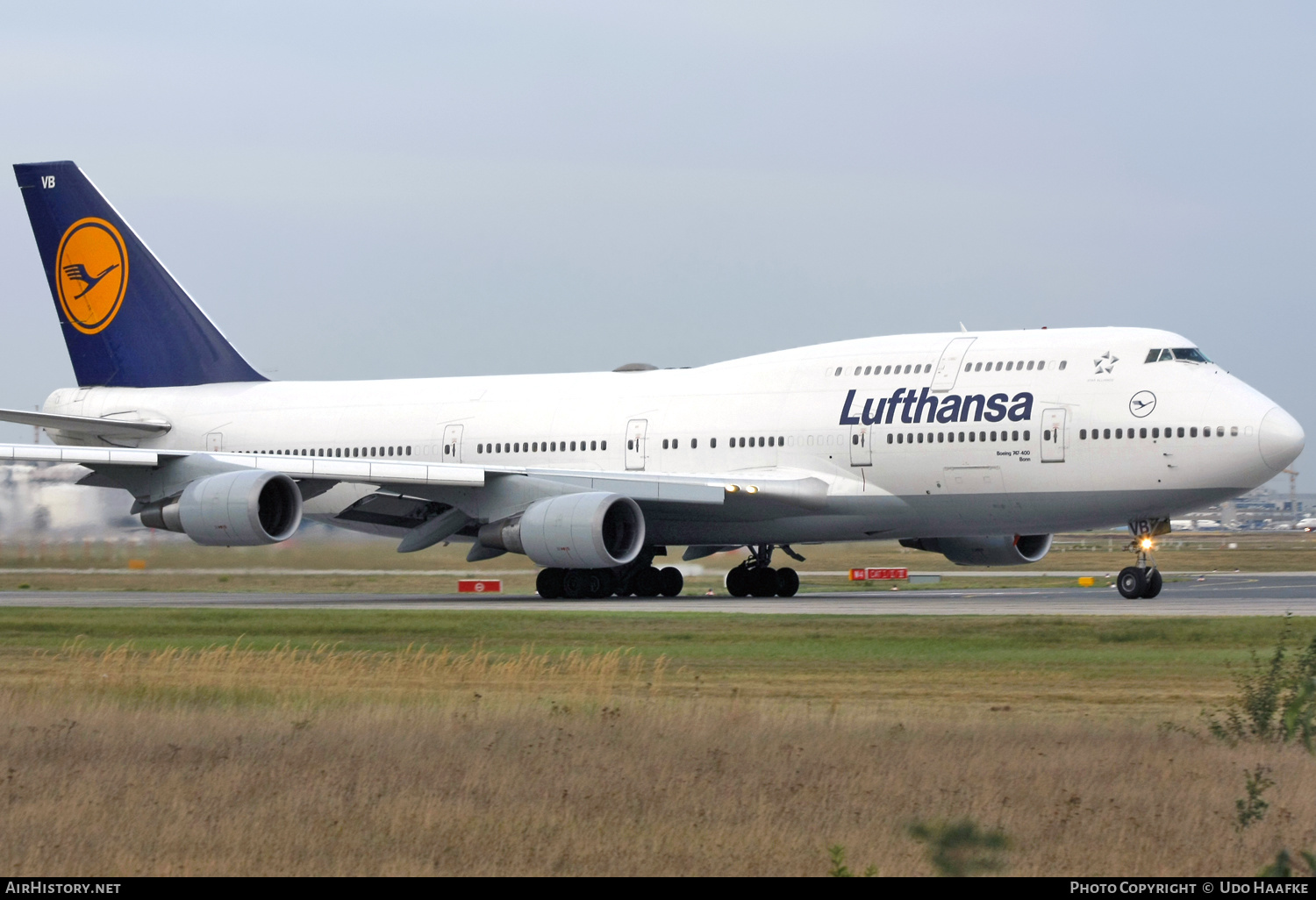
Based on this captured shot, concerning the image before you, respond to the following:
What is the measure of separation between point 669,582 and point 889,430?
19.5 feet

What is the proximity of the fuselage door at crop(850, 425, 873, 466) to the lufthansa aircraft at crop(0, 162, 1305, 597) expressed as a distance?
0.15ft

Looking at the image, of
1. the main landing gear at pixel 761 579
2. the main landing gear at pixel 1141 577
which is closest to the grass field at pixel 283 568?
the main landing gear at pixel 761 579

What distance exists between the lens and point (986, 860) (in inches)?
288

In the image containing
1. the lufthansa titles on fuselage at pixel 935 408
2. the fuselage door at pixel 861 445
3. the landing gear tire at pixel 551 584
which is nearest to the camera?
the lufthansa titles on fuselage at pixel 935 408

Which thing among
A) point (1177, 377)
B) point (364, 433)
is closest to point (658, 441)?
point (364, 433)

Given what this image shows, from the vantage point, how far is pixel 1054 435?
27.5 metres

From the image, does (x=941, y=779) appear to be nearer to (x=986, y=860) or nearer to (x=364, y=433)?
(x=986, y=860)

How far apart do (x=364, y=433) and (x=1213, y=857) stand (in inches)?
1123

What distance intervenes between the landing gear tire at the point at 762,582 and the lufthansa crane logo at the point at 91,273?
1682cm

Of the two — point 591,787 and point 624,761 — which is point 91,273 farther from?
point 591,787

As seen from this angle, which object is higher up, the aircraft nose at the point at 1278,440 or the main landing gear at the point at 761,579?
the aircraft nose at the point at 1278,440

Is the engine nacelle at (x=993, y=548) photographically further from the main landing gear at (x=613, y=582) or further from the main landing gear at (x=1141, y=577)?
the main landing gear at (x=613, y=582)

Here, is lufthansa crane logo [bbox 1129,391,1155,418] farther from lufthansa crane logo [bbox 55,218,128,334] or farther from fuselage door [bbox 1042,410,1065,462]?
lufthansa crane logo [bbox 55,218,128,334]

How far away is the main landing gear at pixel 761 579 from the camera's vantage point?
32.0m
